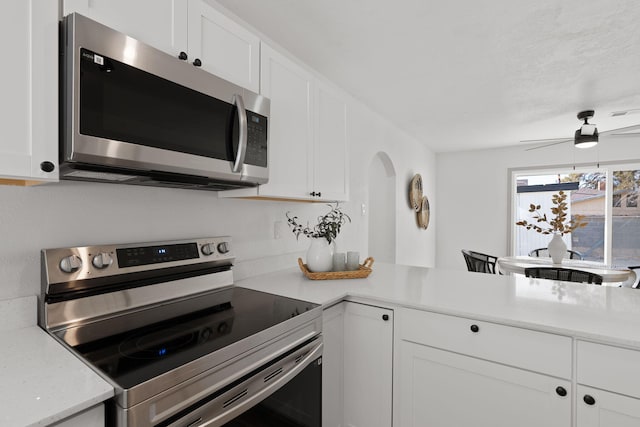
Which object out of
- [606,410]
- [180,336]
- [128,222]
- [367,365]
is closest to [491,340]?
[606,410]

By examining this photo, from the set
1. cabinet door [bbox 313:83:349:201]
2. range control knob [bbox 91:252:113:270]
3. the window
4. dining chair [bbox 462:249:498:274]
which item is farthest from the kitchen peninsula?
the window

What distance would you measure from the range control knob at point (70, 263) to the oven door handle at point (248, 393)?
2.17ft

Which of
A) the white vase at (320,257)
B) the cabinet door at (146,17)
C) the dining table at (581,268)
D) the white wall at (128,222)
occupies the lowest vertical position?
the dining table at (581,268)

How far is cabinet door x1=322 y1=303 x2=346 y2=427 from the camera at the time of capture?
1523mm

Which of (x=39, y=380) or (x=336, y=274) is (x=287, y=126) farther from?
(x=39, y=380)

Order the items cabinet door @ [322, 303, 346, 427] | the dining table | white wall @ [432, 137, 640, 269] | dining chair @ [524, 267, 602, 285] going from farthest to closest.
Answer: white wall @ [432, 137, 640, 269]
the dining table
dining chair @ [524, 267, 602, 285]
cabinet door @ [322, 303, 346, 427]

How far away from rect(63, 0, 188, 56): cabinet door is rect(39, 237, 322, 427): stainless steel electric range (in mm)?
759

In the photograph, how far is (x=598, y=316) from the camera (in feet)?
4.18

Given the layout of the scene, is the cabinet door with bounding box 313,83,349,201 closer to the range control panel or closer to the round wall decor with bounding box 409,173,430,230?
the range control panel

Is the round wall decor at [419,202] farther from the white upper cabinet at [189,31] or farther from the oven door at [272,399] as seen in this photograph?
the oven door at [272,399]

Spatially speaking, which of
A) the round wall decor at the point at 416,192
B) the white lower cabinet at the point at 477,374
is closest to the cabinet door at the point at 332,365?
the white lower cabinet at the point at 477,374

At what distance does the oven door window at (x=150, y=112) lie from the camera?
95cm

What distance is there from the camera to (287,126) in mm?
1774

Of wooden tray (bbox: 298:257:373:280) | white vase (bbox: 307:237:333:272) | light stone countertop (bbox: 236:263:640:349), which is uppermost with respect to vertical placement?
white vase (bbox: 307:237:333:272)
